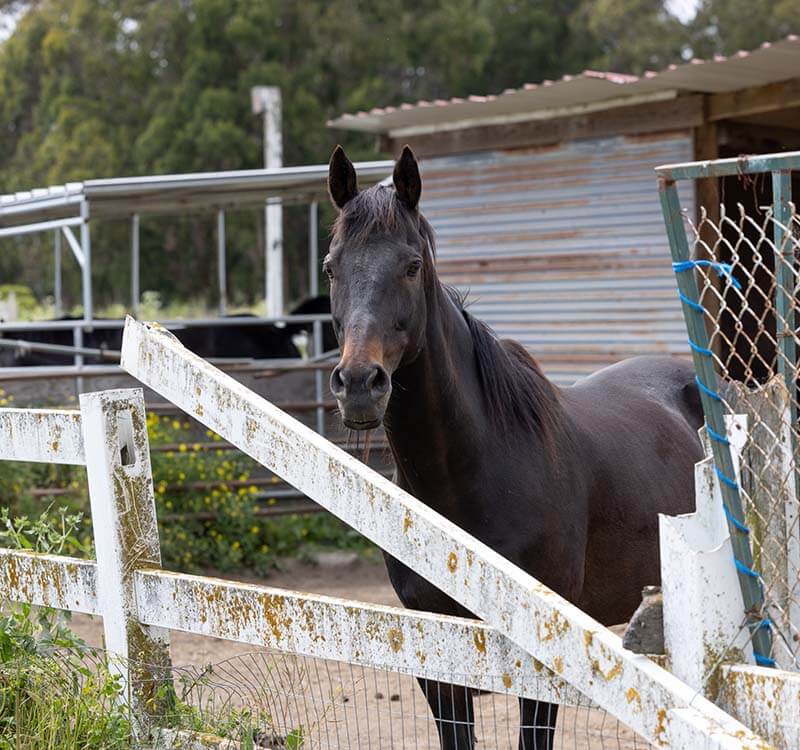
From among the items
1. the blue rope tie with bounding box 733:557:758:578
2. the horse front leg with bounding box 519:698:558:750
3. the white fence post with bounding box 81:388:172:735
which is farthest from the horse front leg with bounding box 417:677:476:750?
the blue rope tie with bounding box 733:557:758:578

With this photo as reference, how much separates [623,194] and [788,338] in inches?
284

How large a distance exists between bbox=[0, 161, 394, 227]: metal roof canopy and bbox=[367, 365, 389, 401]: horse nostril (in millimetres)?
6261

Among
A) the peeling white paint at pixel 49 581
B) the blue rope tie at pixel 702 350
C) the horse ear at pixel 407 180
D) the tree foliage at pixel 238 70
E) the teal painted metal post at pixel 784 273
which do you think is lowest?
the peeling white paint at pixel 49 581

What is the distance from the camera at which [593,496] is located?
12.6 ft

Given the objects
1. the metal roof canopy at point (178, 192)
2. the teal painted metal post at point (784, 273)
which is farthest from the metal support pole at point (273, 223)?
the teal painted metal post at point (784, 273)

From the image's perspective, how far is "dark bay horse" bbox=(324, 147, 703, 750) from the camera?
3111mm

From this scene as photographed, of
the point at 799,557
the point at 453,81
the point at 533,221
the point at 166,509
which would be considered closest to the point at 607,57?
the point at 453,81

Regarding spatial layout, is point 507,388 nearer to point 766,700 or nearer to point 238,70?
point 766,700

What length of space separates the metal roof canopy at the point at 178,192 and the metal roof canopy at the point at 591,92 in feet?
1.46

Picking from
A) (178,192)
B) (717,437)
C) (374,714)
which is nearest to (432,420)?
(717,437)

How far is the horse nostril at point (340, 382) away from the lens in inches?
111

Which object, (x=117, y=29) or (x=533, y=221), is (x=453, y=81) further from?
(x=533, y=221)

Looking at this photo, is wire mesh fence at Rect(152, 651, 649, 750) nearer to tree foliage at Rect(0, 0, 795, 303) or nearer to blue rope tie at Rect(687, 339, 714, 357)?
blue rope tie at Rect(687, 339, 714, 357)

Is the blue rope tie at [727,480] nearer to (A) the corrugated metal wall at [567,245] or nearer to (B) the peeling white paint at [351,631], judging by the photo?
(B) the peeling white paint at [351,631]
